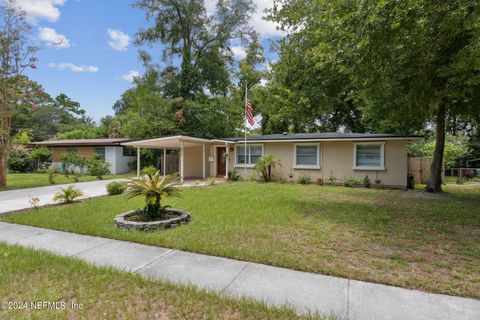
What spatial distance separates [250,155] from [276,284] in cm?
1299

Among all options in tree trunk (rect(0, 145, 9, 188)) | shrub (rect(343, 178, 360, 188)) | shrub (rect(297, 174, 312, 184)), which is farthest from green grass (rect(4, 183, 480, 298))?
tree trunk (rect(0, 145, 9, 188))

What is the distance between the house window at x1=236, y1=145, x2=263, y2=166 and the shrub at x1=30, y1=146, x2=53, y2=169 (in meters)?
16.8

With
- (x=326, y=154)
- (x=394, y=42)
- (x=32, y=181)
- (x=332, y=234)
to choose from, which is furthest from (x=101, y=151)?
(x=394, y=42)

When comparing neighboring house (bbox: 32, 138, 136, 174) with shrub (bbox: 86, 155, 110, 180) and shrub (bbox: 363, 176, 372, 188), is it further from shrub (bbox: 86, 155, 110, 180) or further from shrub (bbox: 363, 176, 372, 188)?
shrub (bbox: 363, 176, 372, 188)

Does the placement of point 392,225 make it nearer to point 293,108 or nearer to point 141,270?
point 293,108

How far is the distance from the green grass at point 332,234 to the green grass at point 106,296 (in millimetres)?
1118

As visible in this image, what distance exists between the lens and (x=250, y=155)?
16016 millimetres

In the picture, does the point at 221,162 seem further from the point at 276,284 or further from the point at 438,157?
the point at 276,284

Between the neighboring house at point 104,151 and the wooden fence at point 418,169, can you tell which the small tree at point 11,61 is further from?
the wooden fence at point 418,169

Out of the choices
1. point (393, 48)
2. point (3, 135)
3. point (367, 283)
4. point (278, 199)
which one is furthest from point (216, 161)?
point (367, 283)

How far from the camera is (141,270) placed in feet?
11.7

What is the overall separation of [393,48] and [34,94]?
14529 mm

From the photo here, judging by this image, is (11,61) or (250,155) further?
(250,155)

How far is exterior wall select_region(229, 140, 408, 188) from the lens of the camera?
12.5 m
